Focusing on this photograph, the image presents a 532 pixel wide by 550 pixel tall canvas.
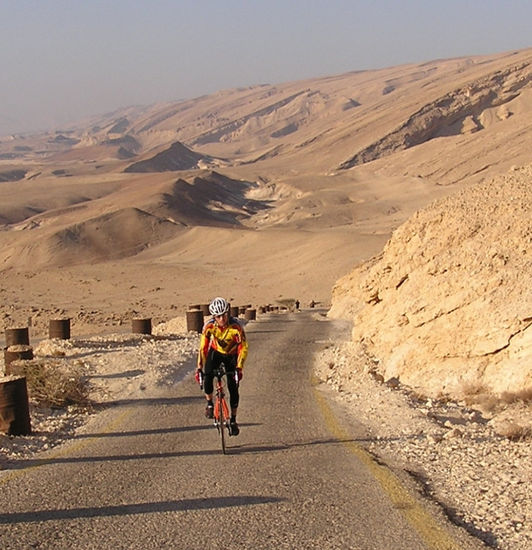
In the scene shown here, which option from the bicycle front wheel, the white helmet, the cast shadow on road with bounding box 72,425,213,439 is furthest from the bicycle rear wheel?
the cast shadow on road with bounding box 72,425,213,439

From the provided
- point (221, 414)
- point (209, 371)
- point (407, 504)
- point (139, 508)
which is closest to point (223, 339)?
point (209, 371)

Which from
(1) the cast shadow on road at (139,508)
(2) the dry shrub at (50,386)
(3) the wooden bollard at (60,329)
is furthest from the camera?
(3) the wooden bollard at (60,329)

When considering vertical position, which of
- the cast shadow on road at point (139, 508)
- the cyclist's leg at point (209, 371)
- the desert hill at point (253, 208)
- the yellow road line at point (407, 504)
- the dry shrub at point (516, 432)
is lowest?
the desert hill at point (253, 208)

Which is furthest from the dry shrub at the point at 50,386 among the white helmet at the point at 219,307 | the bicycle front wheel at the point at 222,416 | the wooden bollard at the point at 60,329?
the wooden bollard at the point at 60,329

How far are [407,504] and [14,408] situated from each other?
456 centimetres

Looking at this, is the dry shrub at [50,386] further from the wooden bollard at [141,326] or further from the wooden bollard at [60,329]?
the wooden bollard at [141,326]

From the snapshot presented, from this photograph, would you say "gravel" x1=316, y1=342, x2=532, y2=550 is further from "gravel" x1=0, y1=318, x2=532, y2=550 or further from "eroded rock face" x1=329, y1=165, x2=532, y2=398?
"eroded rock face" x1=329, y1=165, x2=532, y2=398

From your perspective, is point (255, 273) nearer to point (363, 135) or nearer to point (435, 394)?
point (435, 394)

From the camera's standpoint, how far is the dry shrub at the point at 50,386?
437 inches

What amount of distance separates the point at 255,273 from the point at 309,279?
18.1ft

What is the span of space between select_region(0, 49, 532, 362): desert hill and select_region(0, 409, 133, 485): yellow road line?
8.31 meters

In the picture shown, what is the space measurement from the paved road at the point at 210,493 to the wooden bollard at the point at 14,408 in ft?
1.98

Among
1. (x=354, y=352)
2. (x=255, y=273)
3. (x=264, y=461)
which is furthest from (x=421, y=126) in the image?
(x=264, y=461)

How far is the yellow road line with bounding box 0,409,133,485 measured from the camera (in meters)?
7.25
